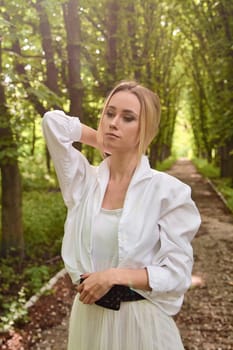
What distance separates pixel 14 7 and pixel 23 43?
2921mm

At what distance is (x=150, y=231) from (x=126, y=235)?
104 mm

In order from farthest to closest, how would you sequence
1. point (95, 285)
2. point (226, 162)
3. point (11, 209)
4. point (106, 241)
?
1. point (226, 162)
2. point (11, 209)
3. point (106, 241)
4. point (95, 285)

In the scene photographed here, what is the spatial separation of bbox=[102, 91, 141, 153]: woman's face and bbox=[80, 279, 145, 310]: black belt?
61 cm

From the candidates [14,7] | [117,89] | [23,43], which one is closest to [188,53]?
[23,43]

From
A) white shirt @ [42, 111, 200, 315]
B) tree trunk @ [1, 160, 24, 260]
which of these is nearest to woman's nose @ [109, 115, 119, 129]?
white shirt @ [42, 111, 200, 315]

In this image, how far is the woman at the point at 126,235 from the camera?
178cm

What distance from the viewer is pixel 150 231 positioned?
180 cm

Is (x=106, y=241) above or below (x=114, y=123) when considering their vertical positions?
below

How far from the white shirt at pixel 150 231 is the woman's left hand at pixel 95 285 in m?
0.09

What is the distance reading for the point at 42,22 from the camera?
7.68 meters

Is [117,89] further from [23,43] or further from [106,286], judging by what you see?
[23,43]

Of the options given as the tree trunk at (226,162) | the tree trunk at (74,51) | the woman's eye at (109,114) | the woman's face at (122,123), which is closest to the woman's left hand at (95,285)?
the woman's face at (122,123)

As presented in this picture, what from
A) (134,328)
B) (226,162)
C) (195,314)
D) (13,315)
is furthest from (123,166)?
(226,162)

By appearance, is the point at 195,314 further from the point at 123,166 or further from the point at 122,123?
the point at 122,123
